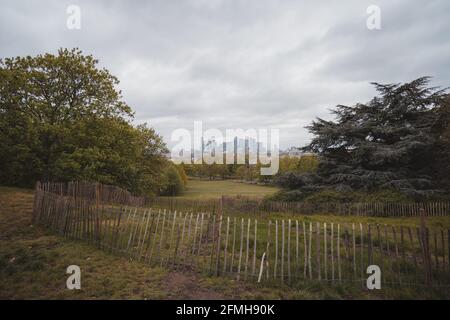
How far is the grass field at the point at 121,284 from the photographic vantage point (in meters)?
4.85

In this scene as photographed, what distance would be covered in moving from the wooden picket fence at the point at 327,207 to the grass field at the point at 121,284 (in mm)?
9843

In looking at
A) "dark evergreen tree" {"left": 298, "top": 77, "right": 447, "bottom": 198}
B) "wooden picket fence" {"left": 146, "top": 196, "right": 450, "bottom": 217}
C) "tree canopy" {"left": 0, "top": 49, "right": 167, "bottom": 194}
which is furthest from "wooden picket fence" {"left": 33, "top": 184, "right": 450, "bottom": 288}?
"dark evergreen tree" {"left": 298, "top": 77, "right": 447, "bottom": 198}

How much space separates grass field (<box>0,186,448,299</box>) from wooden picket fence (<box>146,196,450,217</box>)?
32.3 ft

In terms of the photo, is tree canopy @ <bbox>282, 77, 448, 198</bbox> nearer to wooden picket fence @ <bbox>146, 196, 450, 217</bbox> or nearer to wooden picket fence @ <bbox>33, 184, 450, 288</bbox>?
wooden picket fence @ <bbox>146, 196, 450, 217</bbox>

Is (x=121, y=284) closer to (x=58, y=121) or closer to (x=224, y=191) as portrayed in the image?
(x=58, y=121)

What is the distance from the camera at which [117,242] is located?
7078mm

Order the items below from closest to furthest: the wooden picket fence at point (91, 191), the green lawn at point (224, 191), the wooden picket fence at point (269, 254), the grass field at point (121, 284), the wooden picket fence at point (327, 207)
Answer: the grass field at point (121, 284) < the wooden picket fence at point (269, 254) < the wooden picket fence at point (91, 191) < the wooden picket fence at point (327, 207) < the green lawn at point (224, 191)

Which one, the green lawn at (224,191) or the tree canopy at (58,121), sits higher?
the tree canopy at (58,121)

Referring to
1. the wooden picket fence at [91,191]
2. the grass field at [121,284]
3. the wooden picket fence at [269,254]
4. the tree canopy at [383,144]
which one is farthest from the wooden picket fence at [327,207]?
the grass field at [121,284]

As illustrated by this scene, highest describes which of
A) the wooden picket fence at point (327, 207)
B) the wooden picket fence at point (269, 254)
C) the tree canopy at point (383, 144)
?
the tree canopy at point (383, 144)

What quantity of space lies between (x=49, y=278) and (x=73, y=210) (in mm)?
3118

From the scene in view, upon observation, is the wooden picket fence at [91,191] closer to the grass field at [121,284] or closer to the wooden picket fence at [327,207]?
the grass field at [121,284]
